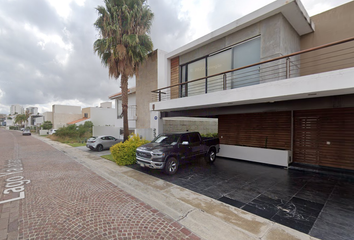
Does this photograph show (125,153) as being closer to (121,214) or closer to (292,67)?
(121,214)

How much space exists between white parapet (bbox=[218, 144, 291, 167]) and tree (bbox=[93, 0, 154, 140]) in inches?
274

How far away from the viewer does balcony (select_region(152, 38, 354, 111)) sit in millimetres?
4766

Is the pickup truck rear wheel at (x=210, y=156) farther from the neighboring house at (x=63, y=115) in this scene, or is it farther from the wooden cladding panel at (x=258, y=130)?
the neighboring house at (x=63, y=115)

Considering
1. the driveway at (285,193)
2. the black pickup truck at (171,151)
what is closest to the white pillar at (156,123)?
the black pickup truck at (171,151)

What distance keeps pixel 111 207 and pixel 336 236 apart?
17.0ft

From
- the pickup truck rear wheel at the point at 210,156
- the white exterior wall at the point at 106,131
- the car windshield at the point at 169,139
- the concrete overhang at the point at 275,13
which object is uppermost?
the concrete overhang at the point at 275,13

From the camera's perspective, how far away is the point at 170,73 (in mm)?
12289

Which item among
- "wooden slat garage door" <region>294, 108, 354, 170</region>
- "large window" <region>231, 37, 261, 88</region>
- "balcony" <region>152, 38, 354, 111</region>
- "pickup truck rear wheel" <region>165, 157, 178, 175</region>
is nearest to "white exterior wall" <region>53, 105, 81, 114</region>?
"balcony" <region>152, 38, 354, 111</region>

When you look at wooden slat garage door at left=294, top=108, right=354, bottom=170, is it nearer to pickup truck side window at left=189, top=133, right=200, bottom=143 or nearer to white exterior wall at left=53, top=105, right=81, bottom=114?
pickup truck side window at left=189, top=133, right=200, bottom=143

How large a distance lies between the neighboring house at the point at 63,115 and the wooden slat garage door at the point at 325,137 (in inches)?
1984

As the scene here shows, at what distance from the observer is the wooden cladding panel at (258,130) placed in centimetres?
895

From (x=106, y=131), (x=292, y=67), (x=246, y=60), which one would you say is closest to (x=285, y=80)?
(x=246, y=60)

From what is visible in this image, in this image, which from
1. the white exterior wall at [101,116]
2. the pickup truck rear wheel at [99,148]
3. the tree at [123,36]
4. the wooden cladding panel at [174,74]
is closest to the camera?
the tree at [123,36]

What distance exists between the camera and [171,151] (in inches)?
286
